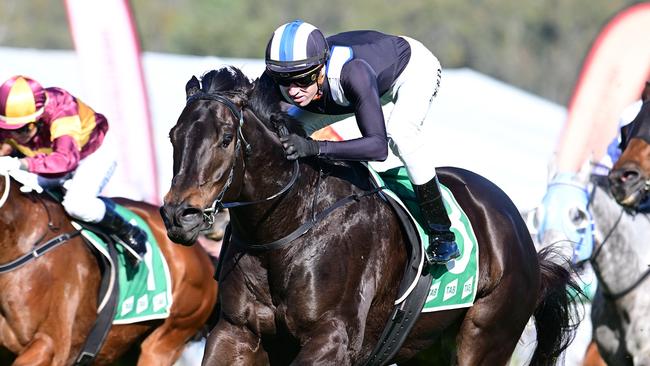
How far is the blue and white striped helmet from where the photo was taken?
4.46 meters

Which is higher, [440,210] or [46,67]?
[440,210]

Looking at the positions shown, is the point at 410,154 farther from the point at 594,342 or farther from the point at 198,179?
the point at 594,342

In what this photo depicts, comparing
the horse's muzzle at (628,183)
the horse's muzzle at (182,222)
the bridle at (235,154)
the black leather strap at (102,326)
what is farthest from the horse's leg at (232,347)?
the horse's muzzle at (628,183)

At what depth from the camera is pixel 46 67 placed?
13.1 metres

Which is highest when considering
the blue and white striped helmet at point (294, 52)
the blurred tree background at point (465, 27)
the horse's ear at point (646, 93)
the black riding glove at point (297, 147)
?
the blue and white striped helmet at point (294, 52)

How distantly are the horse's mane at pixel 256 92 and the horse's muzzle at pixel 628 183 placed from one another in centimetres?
233

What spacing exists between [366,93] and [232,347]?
1.16 meters

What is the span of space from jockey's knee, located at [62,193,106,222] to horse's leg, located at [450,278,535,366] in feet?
7.55

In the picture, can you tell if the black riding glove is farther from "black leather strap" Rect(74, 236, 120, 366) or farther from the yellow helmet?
"black leather strap" Rect(74, 236, 120, 366)

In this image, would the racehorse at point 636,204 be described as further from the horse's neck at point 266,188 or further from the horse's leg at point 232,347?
the horse's leg at point 232,347

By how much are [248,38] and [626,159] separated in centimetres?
3421

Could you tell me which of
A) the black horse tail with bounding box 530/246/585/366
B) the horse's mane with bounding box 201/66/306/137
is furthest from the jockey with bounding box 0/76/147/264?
the black horse tail with bounding box 530/246/585/366

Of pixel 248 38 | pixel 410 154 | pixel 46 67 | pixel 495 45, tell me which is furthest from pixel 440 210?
pixel 495 45

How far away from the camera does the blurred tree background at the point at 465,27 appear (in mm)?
44031
